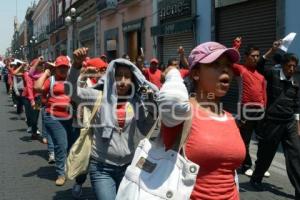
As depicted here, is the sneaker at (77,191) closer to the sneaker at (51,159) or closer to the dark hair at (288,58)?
the sneaker at (51,159)

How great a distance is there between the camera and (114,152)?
384 cm

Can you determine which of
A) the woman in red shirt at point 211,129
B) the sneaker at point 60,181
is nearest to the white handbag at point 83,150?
the woman in red shirt at point 211,129

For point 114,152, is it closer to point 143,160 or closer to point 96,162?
point 96,162

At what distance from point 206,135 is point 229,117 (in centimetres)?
29

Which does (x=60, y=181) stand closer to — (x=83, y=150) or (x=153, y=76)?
(x=83, y=150)

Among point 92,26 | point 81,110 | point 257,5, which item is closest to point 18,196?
point 81,110

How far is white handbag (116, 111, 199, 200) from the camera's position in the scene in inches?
95.3

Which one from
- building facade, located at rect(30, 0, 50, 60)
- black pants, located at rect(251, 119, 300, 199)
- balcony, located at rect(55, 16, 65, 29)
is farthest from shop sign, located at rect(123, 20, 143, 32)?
building facade, located at rect(30, 0, 50, 60)

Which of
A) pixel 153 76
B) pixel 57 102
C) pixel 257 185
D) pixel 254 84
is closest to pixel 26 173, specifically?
pixel 57 102

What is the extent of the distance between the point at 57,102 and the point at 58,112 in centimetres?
A: 18

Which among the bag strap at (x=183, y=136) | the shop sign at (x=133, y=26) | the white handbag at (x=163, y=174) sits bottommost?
the white handbag at (x=163, y=174)

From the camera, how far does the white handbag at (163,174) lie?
242 cm

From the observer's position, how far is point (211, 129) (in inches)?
104

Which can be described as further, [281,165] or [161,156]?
[281,165]
